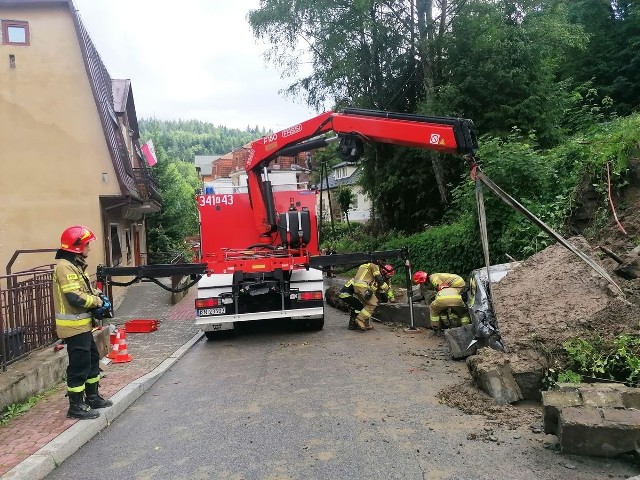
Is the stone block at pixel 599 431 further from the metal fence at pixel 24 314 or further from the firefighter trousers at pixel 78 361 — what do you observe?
the metal fence at pixel 24 314

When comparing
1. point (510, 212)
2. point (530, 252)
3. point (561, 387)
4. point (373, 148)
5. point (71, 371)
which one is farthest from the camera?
point (373, 148)

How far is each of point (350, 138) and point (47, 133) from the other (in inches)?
365

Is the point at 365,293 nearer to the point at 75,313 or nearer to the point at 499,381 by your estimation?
the point at 499,381

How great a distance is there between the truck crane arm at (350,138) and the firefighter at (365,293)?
76.4 inches

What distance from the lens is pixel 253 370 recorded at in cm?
723

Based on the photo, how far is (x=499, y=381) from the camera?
16.9 ft

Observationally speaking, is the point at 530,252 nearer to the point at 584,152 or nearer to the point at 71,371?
the point at 584,152

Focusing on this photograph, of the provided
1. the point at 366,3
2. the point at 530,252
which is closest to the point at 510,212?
the point at 530,252

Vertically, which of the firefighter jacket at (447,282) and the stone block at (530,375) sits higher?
→ the firefighter jacket at (447,282)

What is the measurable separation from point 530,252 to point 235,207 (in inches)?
229

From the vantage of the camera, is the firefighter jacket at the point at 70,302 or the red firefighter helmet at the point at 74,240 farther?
the red firefighter helmet at the point at 74,240

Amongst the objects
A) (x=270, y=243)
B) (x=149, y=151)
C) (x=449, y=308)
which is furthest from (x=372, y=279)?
(x=149, y=151)

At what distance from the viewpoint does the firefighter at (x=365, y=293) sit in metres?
9.68

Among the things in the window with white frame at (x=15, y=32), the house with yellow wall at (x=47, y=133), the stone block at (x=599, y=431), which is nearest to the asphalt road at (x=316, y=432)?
the stone block at (x=599, y=431)
